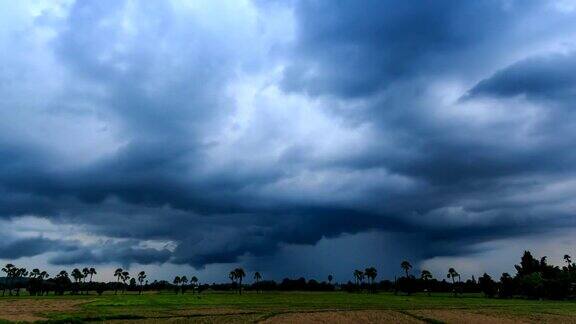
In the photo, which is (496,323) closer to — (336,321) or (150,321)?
(336,321)

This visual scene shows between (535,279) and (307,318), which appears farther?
(535,279)

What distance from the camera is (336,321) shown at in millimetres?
61469

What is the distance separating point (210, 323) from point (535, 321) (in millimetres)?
43604

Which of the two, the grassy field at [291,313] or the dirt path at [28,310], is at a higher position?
the dirt path at [28,310]

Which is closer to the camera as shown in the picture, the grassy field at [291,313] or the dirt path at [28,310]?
the grassy field at [291,313]

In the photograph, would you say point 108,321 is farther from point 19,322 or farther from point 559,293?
point 559,293

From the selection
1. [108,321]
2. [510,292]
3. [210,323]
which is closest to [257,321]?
[210,323]

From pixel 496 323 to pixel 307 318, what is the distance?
24.2 m

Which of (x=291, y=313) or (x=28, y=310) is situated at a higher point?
Answer: (x=28, y=310)

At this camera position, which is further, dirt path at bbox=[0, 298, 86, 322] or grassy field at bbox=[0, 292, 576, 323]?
dirt path at bbox=[0, 298, 86, 322]

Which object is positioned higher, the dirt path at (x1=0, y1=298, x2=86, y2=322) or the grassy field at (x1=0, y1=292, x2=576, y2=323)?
the dirt path at (x1=0, y1=298, x2=86, y2=322)

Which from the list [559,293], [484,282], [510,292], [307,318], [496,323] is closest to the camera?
[496,323]

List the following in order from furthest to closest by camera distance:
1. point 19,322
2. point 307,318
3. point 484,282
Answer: point 484,282 → point 307,318 → point 19,322

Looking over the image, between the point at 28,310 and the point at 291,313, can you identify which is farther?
the point at 28,310
